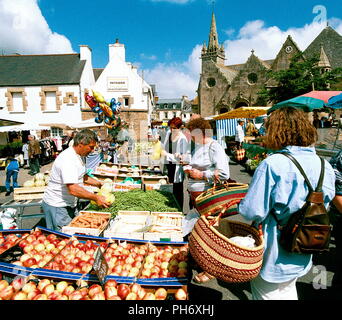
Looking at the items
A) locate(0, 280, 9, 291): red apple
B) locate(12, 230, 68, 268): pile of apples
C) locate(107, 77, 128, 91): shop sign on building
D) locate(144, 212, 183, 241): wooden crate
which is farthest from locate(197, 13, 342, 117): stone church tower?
locate(0, 280, 9, 291): red apple

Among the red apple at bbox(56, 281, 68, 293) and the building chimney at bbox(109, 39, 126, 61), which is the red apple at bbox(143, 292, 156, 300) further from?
the building chimney at bbox(109, 39, 126, 61)

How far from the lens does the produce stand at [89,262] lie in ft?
7.34

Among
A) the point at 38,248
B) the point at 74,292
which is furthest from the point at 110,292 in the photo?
the point at 38,248

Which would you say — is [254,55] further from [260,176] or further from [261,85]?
[260,176]

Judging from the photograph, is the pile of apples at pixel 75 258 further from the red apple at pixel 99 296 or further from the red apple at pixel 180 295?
the red apple at pixel 180 295

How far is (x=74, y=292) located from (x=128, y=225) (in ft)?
5.43

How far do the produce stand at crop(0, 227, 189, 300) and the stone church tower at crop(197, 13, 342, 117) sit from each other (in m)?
29.3

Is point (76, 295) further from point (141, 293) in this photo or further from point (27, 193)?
point (27, 193)

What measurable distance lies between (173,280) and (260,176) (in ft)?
4.35

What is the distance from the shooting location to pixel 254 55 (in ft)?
114

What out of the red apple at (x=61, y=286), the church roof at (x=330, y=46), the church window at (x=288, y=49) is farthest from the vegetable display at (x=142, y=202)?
the church window at (x=288, y=49)

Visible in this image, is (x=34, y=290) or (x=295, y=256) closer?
(x=295, y=256)

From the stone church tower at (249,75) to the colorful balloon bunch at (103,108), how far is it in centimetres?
2451
